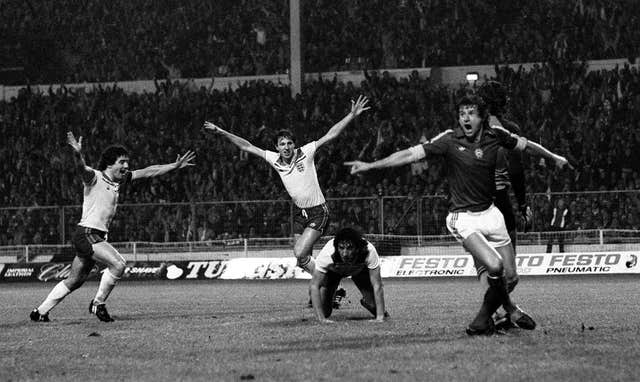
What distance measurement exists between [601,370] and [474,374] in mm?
943

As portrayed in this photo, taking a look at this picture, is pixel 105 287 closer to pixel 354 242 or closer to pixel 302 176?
pixel 302 176

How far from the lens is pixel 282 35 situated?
141ft

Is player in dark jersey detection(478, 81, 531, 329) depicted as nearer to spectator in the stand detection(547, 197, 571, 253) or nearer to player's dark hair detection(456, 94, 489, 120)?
player's dark hair detection(456, 94, 489, 120)

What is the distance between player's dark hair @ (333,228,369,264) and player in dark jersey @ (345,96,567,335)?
2217 millimetres

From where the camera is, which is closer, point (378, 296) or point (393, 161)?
point (393, 161)

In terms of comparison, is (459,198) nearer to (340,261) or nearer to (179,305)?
(340,261)

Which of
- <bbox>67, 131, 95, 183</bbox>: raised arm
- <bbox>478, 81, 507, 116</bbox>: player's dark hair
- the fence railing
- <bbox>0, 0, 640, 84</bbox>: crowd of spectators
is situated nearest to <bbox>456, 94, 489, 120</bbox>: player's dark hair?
<bbox>478, 81, 507, 116</bbox>: player's dark hair

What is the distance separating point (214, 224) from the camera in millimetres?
30172

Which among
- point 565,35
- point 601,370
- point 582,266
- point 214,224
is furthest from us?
point 565,35

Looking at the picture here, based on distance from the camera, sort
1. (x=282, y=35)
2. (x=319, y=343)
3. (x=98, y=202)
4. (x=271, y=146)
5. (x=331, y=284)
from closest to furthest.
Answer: (x=319, y=343) → (x=331, y=284) → (x=98, y=202) → (x=271, y=146) → (x=282, y=35)

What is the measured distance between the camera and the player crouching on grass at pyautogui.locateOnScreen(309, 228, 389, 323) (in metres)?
12.6

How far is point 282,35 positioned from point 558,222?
18.7 metres

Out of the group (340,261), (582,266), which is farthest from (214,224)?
(340,261)

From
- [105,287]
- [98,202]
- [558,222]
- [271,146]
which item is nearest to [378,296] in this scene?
[105,287]
